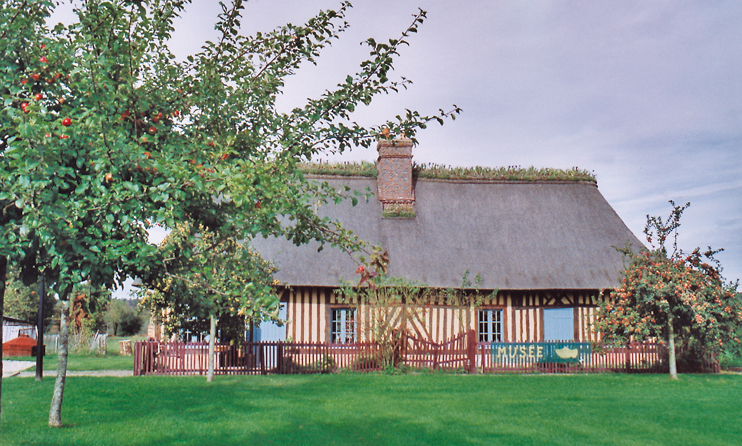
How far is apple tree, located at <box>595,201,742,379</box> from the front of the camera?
49.6ft

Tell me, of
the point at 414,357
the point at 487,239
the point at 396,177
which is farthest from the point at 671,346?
the point at 396,177

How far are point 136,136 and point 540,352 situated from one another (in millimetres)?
15620

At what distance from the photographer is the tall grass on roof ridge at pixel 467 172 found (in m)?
23.9

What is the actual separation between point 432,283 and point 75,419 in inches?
492

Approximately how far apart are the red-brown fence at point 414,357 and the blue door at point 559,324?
5.70 feet

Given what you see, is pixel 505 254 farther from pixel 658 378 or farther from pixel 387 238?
pixel 658 378

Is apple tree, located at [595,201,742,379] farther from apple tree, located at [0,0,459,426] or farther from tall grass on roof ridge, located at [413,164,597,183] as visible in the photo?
apple tree, located at [0,0,459,426]

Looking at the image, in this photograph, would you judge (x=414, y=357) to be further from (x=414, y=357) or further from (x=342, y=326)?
(x=342, y=326)

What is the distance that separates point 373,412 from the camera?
9.77 meters

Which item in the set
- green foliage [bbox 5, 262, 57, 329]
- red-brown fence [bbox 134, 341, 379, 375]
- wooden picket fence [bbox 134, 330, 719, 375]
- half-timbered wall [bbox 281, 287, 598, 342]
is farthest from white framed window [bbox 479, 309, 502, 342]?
green foliage [bbox 5, 262, 57, 329]

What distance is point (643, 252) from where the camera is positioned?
1628 cm

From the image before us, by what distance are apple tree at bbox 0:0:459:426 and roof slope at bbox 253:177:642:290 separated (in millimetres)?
13689

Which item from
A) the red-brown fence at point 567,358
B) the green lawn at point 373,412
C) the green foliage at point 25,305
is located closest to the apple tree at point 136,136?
the green lawn at point 373,412

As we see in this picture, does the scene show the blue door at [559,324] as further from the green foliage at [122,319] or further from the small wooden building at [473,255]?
the green foliage at [122,319]
